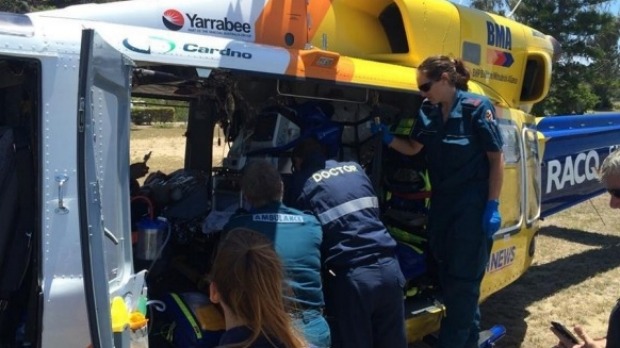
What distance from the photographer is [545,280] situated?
6742 mm

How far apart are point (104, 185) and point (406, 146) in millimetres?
2251

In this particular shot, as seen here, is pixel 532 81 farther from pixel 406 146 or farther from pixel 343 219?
pixel 343 219

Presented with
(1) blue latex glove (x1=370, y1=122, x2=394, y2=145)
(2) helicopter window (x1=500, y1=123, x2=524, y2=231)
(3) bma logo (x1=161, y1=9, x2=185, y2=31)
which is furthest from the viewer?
(2) helicopter window (x1=500, y1=123, x2=524, y2=231)

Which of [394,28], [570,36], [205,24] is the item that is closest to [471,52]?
[394,28]

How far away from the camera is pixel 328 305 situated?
11.6 feet

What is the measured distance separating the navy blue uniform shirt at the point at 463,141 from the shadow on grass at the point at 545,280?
1.81 meters

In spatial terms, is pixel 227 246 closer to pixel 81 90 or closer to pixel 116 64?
pixel 81 90

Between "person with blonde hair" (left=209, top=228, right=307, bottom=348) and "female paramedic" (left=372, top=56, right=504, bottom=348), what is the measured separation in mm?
2333

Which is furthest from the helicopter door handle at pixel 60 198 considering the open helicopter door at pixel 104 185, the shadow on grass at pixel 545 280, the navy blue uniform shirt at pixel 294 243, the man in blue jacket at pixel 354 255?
the shadow on grass at pixel 545 280

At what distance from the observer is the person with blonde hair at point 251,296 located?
1.79 metres

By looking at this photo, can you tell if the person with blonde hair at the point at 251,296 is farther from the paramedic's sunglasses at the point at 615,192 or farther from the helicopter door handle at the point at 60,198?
the paramedic's sunglasses at the point at 615,192

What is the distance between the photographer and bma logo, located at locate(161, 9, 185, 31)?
336cm

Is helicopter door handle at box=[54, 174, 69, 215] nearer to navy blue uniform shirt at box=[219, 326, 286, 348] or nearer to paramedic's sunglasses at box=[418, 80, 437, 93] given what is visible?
navy blue uniform shirt at box=[219, 326, 286, 348]

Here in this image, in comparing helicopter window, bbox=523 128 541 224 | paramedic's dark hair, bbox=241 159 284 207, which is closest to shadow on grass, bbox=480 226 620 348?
helicopter window, bbox=523 128 541 224
